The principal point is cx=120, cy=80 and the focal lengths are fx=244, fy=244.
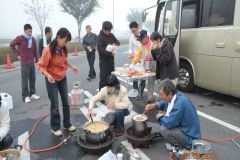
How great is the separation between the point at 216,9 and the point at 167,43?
174cm

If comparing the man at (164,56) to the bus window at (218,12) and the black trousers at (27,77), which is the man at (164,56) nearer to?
the bus window at (218,12)

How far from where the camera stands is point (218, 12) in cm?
559

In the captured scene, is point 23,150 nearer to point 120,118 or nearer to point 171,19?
point 120,118

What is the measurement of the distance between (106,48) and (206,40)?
2.38 m

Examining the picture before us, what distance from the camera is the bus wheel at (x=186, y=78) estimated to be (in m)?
6.58

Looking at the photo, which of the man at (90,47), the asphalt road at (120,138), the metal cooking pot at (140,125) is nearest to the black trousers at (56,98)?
the asphalt road at (120,138)

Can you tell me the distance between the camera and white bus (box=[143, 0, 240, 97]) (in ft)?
17.1

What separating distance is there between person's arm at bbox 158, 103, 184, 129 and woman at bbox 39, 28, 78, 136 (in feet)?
6.10

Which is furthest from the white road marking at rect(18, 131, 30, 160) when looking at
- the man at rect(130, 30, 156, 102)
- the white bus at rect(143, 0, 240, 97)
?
the white bus at rect(143, 0, 240, 97)

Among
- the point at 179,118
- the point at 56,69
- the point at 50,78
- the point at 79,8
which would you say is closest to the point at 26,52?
the point at 56,69

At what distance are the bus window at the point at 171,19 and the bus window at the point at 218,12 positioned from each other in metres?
0.81

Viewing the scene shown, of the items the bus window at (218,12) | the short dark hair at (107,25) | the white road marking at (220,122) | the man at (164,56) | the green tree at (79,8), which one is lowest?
the white road marking at (220,122)

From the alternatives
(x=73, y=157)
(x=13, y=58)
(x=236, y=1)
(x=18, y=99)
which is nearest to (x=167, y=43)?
(x=236, y=1)

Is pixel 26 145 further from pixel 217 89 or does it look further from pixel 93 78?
pixel 93 78
